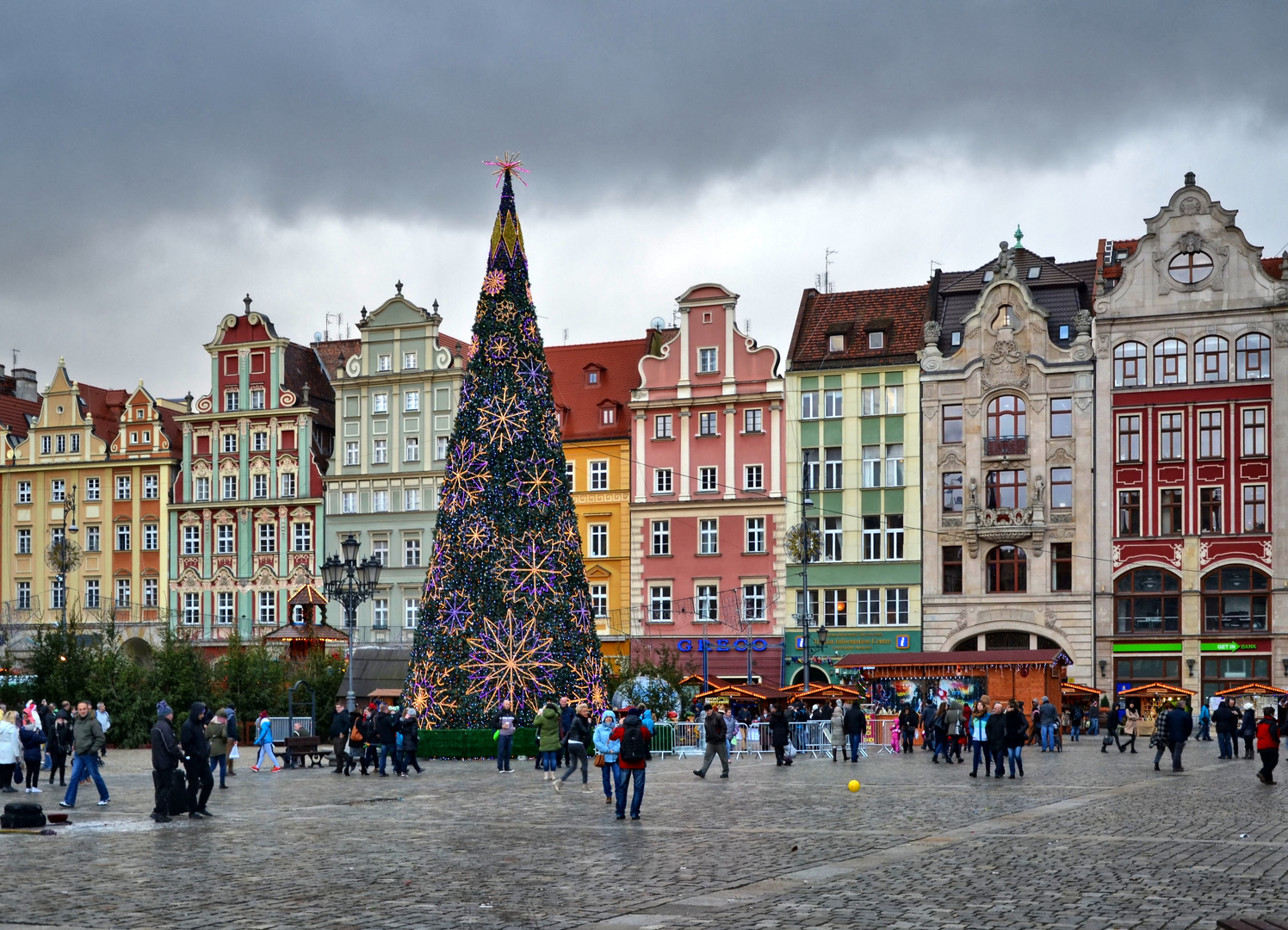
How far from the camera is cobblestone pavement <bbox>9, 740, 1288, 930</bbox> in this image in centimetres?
1261

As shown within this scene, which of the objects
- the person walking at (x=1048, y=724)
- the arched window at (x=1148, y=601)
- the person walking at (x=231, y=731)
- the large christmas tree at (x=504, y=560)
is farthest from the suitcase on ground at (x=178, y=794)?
the arched window at (x=1148, y=601)

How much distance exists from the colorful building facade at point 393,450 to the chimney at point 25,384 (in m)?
22.1

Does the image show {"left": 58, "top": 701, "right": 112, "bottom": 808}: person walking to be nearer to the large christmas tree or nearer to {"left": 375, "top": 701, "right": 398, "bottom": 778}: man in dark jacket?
{"left": 375, "top": 701, "right": 398, "bottom": 778}: man in dark jacket

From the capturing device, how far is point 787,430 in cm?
6469

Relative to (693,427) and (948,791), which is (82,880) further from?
(693,427)

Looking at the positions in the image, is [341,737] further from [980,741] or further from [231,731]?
[980,741]

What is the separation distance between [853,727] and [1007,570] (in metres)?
26.5

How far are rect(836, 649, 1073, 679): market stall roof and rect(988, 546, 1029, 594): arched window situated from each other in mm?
9527

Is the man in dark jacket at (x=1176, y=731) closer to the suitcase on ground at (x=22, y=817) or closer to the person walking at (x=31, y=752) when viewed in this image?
the person walking at (x=31, y=752)

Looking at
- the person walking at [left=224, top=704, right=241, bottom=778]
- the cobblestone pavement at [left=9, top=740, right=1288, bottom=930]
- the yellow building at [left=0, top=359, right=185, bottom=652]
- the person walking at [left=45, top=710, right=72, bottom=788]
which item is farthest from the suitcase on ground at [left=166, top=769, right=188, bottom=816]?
the yellow building at [left=0, top=359, right=185, bottom=652]

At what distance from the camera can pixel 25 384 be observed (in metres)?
83.3

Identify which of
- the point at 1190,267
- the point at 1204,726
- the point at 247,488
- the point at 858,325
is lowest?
the point at 1204,726

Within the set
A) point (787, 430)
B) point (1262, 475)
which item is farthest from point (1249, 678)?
point (787, 430)

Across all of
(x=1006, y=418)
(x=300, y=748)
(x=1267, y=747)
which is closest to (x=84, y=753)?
(x=300, y=748)
